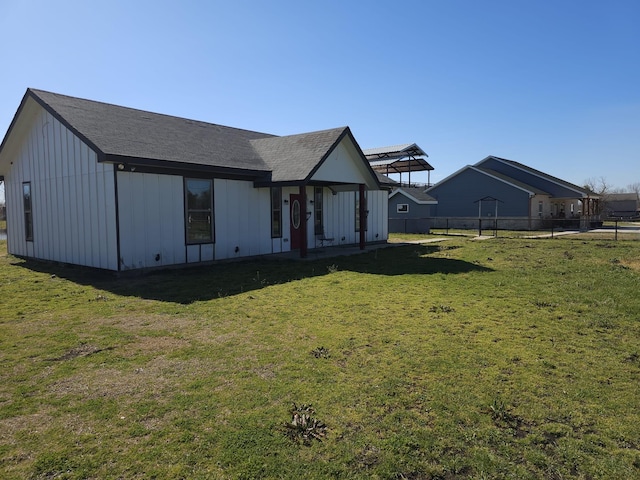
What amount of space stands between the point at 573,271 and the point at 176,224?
1043 centimetres

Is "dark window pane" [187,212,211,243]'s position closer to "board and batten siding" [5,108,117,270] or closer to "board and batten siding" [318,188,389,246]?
"board and batten siding" [5,108,117,270]

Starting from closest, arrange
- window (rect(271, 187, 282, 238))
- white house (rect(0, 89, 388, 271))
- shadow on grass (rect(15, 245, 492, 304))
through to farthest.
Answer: shadow on grass (rect(15, 245, 492, 304))
white house (rect(0, 89, 388, 271))
window (rect(271, 187, 282, 238))

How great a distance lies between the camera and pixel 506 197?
3431cm

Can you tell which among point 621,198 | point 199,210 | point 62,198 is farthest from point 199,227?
point 621,198

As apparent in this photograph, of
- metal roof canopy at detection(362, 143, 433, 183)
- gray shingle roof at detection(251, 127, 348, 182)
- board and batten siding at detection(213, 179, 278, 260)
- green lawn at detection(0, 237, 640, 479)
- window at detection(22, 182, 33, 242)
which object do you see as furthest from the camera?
metal roof canopy at detection(362, 143, 433, 183)

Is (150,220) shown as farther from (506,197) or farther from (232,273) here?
(506,197)

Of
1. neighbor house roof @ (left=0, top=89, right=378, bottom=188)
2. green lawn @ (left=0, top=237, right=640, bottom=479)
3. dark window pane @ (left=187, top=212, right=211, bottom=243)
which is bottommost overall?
green lawn @ (left=0, top=237, right=640, bottom=479)

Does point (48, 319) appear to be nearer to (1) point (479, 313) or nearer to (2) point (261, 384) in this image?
(2) point (261, 384)

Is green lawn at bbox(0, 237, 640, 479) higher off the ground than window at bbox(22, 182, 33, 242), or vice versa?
window at bbox(22, 182, 33, 242)

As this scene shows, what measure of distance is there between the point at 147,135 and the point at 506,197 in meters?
29.8

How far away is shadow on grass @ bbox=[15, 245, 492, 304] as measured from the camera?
877 cm

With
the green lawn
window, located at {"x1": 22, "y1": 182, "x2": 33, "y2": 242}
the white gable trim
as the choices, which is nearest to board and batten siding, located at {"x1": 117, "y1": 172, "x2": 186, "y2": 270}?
the green lawn

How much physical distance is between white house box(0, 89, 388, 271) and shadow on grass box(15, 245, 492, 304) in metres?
0.56

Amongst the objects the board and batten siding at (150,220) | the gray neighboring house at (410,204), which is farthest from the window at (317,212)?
the gray neighboring house at (410,204)
